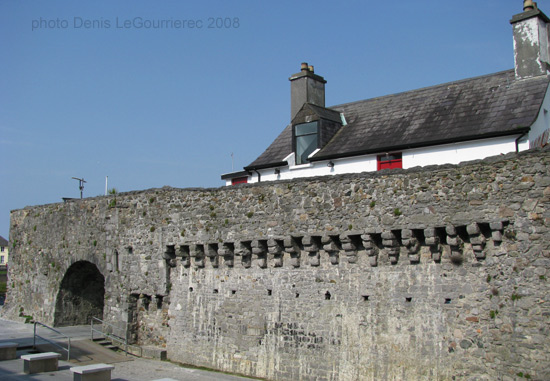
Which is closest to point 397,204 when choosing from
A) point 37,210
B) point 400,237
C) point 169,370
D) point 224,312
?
point 400,237

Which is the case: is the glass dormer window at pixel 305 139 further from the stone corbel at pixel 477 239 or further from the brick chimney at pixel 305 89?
the stone corbel at pixel 477 239

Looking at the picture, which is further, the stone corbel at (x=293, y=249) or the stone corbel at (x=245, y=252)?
the stone corbel at (x=245, y=252)

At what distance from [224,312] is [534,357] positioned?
27.1 ft

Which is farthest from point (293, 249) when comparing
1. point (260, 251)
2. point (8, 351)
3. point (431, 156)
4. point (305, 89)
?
point (305, 89)

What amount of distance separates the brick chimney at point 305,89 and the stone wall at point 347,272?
7.70m

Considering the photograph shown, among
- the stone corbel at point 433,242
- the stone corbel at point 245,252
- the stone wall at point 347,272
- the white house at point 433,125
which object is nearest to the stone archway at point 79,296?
the stone wall at point 347,272

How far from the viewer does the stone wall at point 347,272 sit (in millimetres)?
11062

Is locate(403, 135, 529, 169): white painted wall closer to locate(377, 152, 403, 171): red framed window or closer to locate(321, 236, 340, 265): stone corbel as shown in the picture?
locate(377, 152, 403, 171): red framed window

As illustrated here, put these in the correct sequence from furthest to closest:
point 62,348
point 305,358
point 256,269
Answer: point 62,348, point 256,269, point 305,358

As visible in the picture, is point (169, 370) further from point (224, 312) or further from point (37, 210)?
point (37, 210)

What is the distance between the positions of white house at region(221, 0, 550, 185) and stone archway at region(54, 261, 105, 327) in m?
7.15

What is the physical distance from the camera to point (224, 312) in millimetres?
16016

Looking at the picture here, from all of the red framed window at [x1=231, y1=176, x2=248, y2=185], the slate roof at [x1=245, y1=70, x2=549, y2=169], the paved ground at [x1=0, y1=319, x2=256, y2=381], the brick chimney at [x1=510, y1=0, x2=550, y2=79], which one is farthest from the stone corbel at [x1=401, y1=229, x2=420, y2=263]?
the red framed window at [x1=231, y1=176, x2=248, y2=185]

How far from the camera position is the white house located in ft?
54.2
